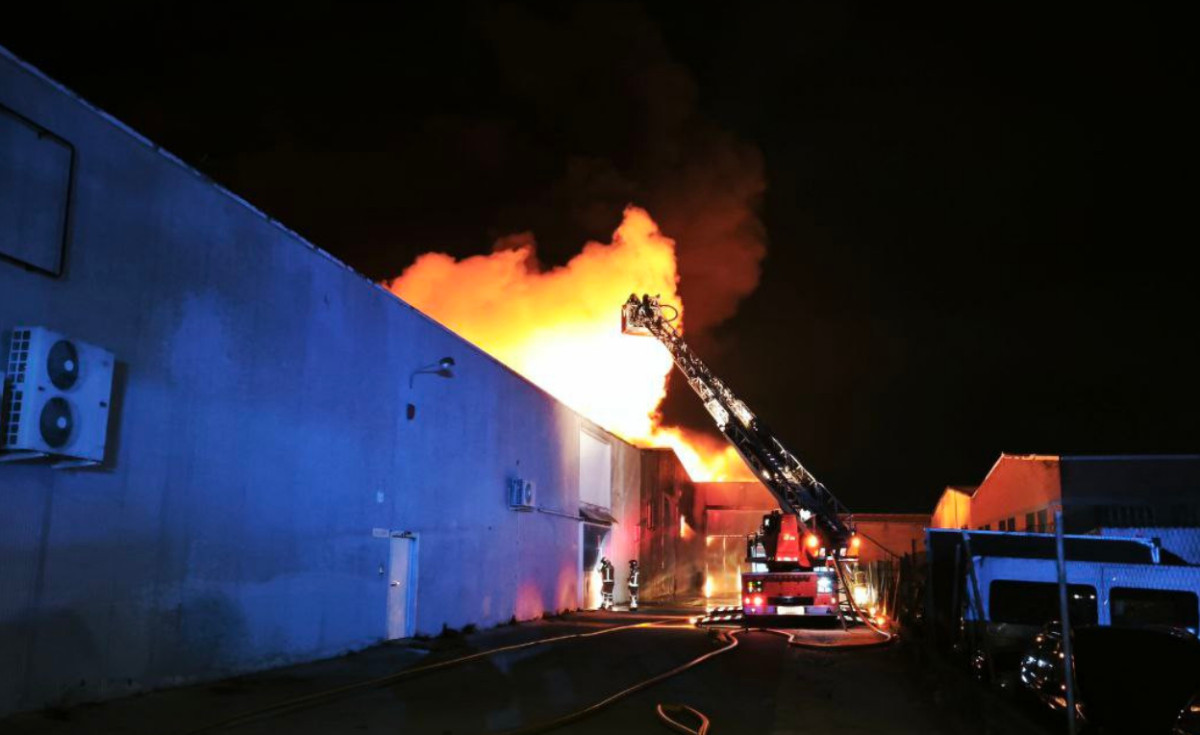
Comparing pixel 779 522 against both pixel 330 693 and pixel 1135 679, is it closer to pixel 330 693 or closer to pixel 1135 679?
pixel 330 693

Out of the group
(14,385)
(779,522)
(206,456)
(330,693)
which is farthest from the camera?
(779,522)

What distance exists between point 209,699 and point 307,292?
606cm

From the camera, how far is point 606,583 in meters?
29.7

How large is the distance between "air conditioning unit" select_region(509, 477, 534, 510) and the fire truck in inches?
216

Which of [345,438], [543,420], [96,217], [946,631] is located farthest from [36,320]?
[543,420]

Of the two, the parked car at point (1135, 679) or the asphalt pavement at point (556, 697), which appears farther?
the asphalt pavement at point (556, 697)

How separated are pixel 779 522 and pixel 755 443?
293 centimetres

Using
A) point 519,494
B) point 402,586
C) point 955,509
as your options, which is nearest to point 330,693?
point 402,586

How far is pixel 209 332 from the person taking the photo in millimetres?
11594

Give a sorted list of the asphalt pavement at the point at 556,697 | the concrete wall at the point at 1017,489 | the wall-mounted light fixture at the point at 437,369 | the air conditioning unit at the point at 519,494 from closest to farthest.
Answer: the asphalt pavement at the point at 556,697 < the wall-mounted light fixture at the point at 437,369 < the air conditioning unit at the point at 519,494 < the concrete wall at the point at 1017,489

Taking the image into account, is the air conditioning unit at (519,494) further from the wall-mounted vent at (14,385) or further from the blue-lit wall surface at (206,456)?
the wall-mounted vent at (14,385)

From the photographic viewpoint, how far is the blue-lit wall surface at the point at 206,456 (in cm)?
916

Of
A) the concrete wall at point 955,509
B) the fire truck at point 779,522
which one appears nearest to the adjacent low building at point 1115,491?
the fire truck at point 779,522

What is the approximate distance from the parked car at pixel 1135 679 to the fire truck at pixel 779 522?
514 inches
